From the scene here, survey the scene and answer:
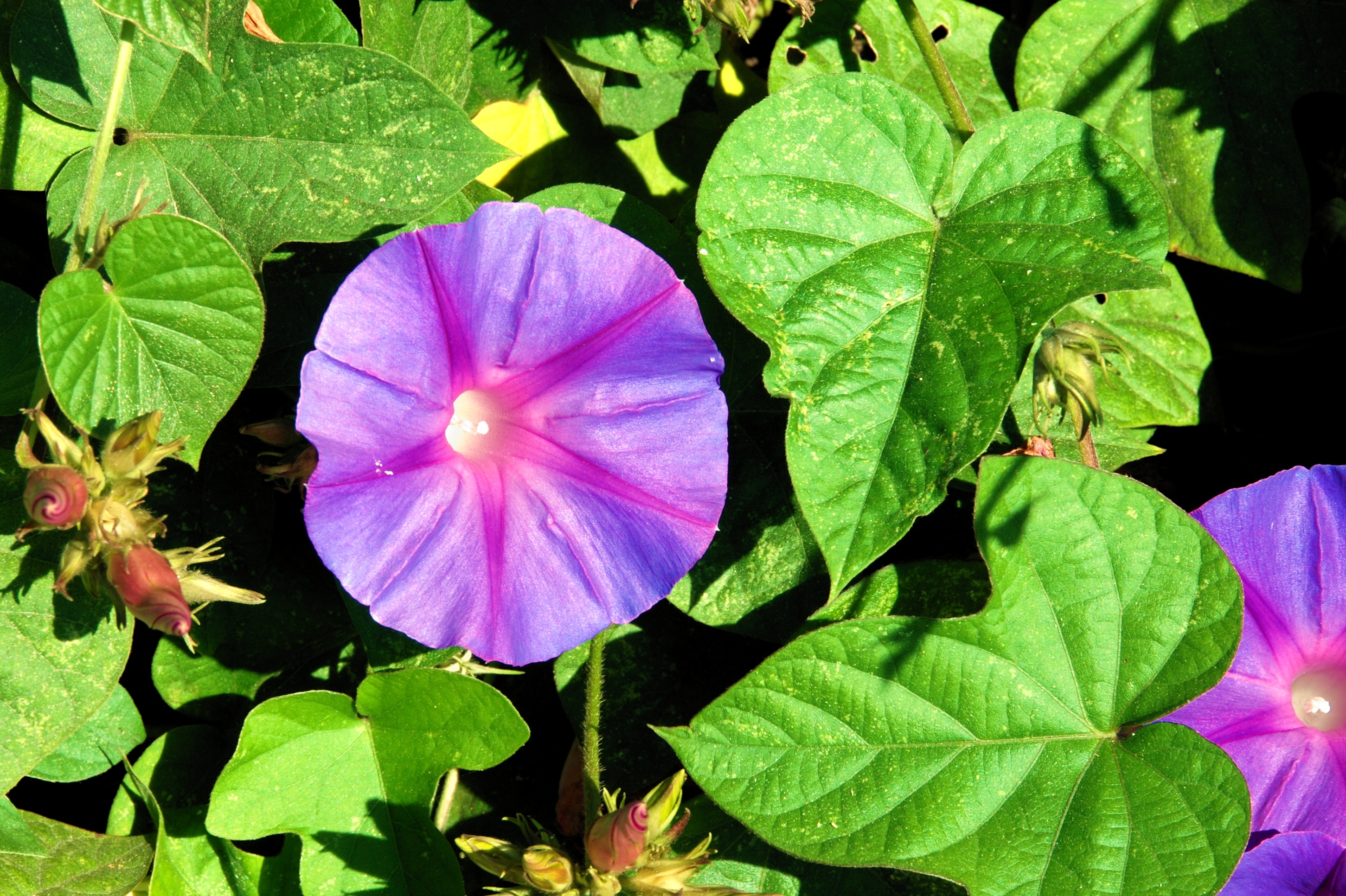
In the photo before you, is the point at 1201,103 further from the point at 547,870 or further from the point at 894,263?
the point at 547,870

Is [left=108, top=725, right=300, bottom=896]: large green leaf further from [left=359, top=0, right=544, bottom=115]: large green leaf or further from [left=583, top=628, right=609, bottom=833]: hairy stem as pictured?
[left=359, top=0, right=544, bottom=115]: large green leaf

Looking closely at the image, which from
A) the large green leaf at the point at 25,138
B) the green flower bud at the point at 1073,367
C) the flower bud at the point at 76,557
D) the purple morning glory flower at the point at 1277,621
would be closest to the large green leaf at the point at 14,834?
the flower bud at the point at 76,557

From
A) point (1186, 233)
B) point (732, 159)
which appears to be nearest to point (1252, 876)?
point (1186, 233)

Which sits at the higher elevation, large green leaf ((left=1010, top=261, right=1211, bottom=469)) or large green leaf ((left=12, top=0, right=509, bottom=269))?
large green leaf ((left=12, top=0, right=509, bottom=269))

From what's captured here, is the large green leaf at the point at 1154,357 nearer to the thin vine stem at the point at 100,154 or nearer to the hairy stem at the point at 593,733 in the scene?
the hairy stem at the point at 593,733

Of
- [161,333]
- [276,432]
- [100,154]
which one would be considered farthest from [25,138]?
[276,432]

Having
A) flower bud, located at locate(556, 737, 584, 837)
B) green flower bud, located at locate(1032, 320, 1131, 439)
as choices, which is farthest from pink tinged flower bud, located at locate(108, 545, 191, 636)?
green flower bud, located at locate(1032, 320, 1131, 439)
